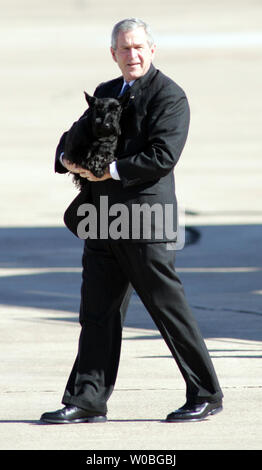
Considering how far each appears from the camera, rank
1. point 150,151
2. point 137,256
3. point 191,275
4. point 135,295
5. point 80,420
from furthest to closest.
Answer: point 191,275 → point 135,295 → point 80,420 → point 137,256 → point 150,151

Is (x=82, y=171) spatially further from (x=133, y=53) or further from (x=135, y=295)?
(x=135, y=295)

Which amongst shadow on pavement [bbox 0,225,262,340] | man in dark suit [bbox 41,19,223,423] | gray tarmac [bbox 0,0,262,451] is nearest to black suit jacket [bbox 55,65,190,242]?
man in dark suit [bbox 41,19,223,423]

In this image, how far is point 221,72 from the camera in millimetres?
45688

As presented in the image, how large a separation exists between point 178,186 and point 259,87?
20867 millimetres

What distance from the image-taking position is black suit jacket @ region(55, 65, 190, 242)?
5562mm

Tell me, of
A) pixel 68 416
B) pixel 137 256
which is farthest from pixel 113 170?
pixel 68 416

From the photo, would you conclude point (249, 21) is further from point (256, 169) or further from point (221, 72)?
point (256, 169)

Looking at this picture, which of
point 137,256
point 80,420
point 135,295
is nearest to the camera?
point 137,256

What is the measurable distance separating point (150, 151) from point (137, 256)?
0.50 metres

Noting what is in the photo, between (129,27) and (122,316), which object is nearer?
(129,27)

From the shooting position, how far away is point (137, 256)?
5688 mm

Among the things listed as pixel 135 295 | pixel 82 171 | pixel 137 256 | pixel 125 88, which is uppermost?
pixel 125 88

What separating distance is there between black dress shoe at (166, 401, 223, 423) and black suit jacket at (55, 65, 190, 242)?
812 mm

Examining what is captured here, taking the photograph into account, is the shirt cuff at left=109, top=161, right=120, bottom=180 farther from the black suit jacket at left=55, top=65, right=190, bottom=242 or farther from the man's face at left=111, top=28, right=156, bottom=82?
the man's face at left=111, top=28, right=156, bottom=82
